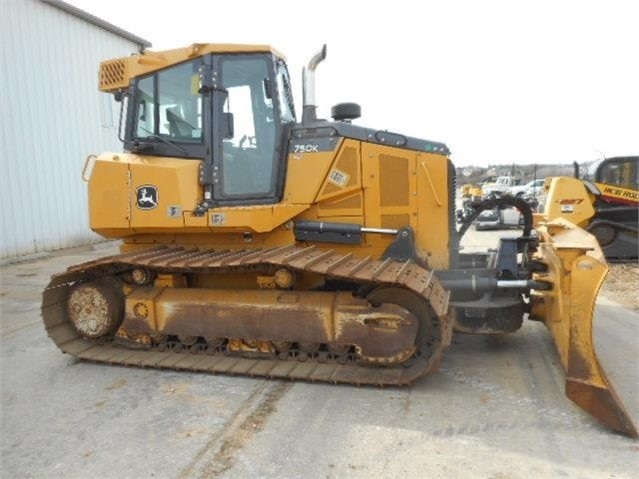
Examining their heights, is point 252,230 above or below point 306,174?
below

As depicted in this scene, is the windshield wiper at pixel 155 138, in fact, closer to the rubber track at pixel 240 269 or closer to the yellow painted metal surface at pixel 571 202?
the rubber track at pixel 240 269

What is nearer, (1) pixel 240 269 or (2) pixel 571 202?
(1) pixel 240 269

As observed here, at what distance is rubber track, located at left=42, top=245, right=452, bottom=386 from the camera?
3883mm

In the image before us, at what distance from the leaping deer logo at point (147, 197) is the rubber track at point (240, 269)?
16.3 inches

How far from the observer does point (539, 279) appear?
457cm

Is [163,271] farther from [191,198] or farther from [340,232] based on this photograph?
[340,232]

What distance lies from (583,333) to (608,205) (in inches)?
346

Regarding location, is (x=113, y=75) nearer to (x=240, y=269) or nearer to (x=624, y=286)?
(x=240, y=269)

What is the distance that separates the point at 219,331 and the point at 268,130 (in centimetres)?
179

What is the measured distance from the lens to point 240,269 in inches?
169

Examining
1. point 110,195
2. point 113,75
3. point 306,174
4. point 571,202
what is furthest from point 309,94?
point 571,202

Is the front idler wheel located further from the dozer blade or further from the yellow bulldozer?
the dozer blade

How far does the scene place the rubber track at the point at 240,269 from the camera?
3883 mm

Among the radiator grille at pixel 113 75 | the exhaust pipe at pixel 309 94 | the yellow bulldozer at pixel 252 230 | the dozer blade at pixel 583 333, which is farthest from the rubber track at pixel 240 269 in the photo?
the radiator grille at pixel 113 75
